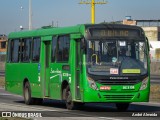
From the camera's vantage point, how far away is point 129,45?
20.1 meters

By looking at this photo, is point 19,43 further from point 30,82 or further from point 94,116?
point 94,116

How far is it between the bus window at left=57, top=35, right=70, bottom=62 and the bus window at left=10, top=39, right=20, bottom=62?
174 inches

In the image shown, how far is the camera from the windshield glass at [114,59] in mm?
19578

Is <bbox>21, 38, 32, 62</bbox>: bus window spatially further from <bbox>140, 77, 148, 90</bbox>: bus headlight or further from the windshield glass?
<bbox>140, 77, 148, 90</bbox>: bus headlight

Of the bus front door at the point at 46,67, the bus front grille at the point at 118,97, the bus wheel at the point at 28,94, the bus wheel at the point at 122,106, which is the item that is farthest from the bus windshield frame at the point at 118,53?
the bus wheel at the point at 28,94

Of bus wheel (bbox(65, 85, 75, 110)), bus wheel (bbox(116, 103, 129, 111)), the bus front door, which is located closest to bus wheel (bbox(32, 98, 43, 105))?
the bus front door

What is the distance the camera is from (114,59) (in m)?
19.7

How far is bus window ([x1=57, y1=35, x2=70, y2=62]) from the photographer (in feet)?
68.8

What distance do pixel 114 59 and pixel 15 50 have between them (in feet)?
24.6

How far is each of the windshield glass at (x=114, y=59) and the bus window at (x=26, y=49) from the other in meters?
5.51

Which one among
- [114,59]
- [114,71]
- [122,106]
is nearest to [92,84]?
[114,71]

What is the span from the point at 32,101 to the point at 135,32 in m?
6.09

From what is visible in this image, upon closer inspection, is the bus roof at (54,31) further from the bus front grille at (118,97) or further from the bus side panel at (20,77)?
the bus front grille at (118,97)

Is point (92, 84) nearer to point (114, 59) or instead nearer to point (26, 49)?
point (114, 59)
